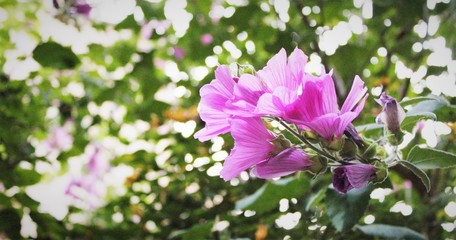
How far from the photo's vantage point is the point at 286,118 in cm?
49

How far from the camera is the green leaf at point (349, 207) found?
64 centimetres

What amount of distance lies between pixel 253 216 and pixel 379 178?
635mm

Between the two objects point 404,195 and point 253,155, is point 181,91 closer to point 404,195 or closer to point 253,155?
point 404,195

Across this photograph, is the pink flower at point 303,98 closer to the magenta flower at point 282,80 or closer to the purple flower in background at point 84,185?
the magenta flower at point 282,80

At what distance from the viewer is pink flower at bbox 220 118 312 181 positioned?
513 millimetres

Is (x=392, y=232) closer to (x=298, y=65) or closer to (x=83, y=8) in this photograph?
(x=298, y=65)

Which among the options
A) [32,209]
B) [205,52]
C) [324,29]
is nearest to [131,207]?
[32,209]

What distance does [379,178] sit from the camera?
507 millimetres

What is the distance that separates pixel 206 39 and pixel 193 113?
0.30m

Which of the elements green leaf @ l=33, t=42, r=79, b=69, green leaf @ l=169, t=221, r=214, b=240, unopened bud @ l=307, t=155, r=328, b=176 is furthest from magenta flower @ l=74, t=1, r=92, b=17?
unopened bud @ l=307, t=155, r=328, b=176

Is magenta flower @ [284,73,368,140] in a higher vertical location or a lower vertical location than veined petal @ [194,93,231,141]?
lower

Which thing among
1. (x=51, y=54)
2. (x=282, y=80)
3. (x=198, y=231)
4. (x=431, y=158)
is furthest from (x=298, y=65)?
(x=51, y=54)

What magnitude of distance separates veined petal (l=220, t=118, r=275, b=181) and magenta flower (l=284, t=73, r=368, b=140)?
0.17 feet

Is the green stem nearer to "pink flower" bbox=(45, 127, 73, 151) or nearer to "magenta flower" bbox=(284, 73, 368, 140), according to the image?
"magenta flower" bbox=(284, 73, 368, 140)
